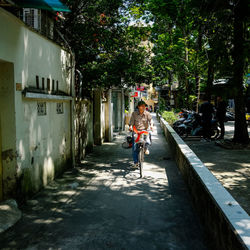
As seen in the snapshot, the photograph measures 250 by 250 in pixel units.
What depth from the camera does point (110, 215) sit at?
515cm

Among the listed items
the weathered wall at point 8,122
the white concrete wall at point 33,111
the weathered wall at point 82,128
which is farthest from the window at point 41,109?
the weathered wall at point 82,128

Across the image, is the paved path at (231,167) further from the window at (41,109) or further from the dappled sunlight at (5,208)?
the window at (41,109)

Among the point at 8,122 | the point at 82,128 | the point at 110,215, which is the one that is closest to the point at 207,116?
the point at 82,128

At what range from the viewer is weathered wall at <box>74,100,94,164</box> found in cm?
973

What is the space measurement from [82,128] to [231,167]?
5.20 metres

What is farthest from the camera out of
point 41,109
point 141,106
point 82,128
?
point 82,128

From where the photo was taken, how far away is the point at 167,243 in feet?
13.3

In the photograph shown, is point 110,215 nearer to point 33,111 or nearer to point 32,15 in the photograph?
point 33,111

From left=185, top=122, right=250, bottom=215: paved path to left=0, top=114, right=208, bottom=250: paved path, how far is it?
0.90 meters

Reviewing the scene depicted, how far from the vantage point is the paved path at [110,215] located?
13.5 ft

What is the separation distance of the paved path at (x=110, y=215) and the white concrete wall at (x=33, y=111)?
0.53 m

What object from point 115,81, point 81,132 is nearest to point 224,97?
point 115,81

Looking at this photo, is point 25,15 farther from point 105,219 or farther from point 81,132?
point 105,219

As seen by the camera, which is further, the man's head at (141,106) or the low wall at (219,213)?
the man's head at (141,106)
